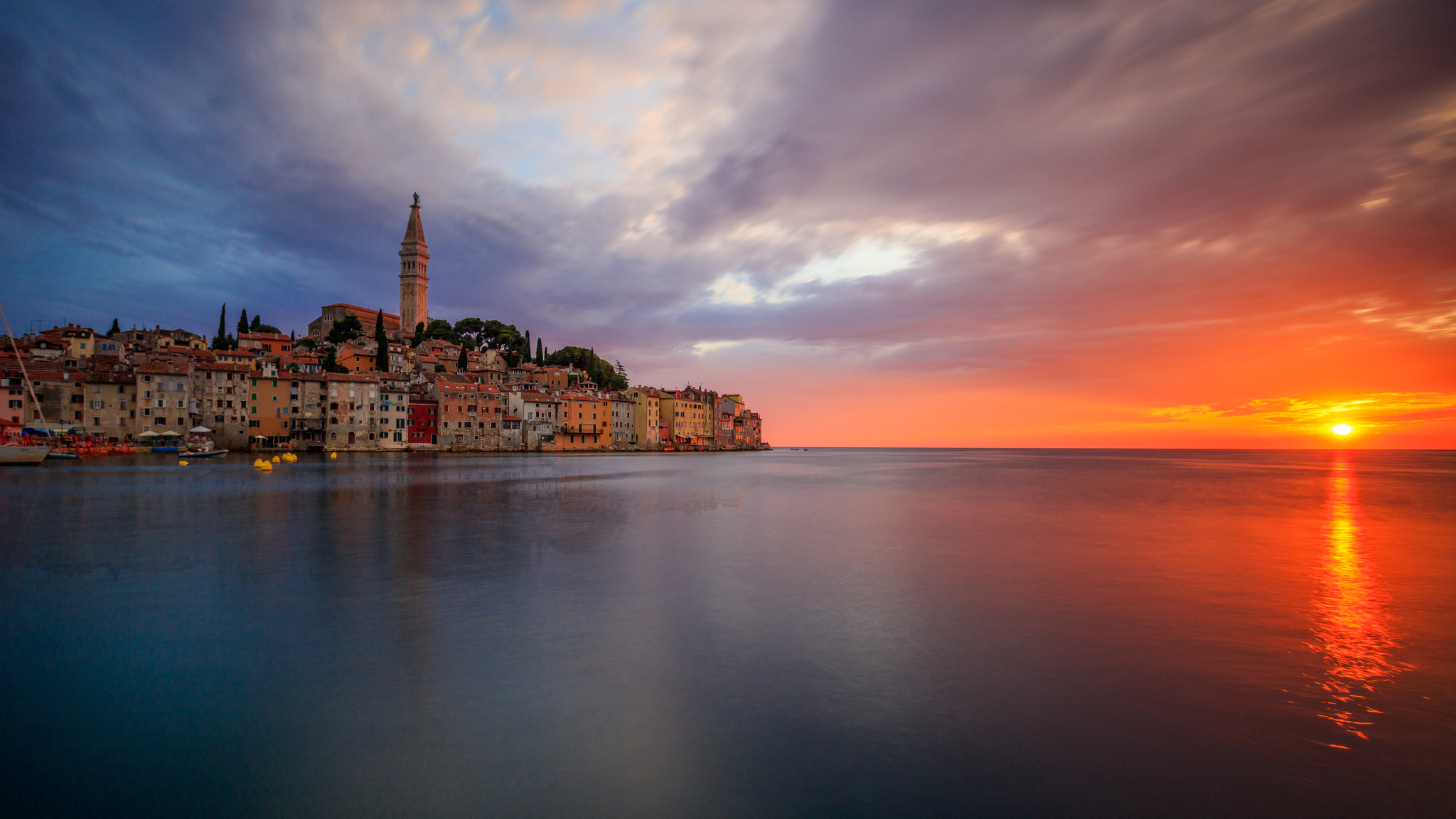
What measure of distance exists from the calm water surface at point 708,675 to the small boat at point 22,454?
35.4m

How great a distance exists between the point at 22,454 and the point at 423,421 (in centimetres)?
3326

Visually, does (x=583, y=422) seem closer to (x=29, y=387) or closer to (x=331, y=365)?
(x=331, y=365)

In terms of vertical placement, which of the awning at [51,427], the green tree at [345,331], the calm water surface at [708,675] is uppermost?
the green tree at [345,331]

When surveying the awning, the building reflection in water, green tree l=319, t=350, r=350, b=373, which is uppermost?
green tree l=319, t=350, r=350, b=373

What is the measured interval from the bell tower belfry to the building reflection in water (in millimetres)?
113417

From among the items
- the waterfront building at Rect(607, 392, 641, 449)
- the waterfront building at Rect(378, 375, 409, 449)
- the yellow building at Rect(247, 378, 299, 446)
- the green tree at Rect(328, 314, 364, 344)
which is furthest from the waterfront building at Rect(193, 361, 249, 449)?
the waterfront building at Rect(607, 392, 641, 449)

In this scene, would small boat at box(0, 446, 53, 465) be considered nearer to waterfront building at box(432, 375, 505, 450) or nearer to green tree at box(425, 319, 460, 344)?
waterfront building at box(432, 375, 505, 450)

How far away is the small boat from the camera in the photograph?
3847cm

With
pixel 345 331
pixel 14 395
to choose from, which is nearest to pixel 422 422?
pixel 345 331

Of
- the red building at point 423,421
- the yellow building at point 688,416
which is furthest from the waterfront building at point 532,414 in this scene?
the yellow building at point 688,416

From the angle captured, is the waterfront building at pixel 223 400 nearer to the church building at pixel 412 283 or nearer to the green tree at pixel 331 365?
the green tree at pixel 331 365

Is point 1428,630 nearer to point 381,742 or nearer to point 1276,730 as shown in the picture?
point 1276,730

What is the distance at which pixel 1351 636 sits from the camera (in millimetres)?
8500

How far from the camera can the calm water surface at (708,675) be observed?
4.52 meters
